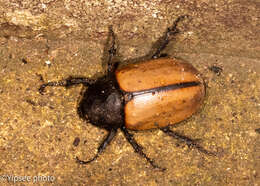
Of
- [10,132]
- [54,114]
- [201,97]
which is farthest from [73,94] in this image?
[201,97]

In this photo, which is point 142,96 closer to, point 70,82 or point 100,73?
point 100,73

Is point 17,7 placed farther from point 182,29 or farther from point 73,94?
point 182,29

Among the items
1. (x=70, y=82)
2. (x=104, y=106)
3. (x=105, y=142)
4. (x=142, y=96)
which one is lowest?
(x=105, y=142)

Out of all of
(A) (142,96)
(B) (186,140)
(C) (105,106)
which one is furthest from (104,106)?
(B) (186,140)

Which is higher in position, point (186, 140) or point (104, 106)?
point (104, 106)

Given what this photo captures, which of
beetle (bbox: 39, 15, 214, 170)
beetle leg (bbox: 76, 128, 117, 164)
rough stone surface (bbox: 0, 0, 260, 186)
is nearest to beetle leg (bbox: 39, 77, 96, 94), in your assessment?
beetle (bbox: 39, 15, 214, 170)

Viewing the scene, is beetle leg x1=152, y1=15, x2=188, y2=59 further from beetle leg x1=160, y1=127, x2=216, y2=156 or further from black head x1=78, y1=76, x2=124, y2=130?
beetle leg x1=160, y1=127, x2=216, y2=156
